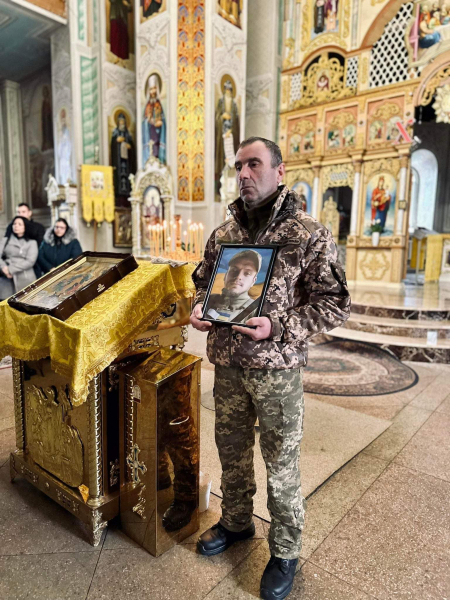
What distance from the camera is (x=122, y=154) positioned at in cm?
1159

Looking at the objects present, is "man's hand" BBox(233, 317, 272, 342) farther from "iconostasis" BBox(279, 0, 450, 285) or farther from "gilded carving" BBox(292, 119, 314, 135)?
"gilded carving" BBox(292, 119, 314, 135)

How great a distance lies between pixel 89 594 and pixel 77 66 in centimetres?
1236

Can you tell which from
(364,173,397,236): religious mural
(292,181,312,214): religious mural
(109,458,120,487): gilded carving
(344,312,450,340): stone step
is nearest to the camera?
(109,458,120,487): gilded carving

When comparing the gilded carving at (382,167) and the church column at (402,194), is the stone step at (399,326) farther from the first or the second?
the gilded carving at (382,167)

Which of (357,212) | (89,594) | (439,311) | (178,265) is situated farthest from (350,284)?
(89,594)

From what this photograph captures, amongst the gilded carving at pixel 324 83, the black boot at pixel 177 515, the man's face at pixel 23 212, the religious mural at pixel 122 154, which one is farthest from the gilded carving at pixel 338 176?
the black boot at pixel 177 515

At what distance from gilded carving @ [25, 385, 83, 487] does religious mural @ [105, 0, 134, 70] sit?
37.8 feet

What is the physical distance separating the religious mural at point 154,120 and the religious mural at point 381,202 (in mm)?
5339

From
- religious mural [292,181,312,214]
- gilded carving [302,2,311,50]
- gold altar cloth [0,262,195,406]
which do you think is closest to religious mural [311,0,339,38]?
gilded carving [302,2,311,50]

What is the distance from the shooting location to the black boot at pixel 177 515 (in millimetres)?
1817

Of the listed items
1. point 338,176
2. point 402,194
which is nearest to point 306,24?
point 338,176

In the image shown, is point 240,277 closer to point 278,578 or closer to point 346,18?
point 278,578

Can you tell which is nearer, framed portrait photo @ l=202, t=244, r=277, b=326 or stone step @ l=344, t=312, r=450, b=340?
framed portrait photo @ l=202, t=244, r=277, b=326

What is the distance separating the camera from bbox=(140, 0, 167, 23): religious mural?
1000cm
